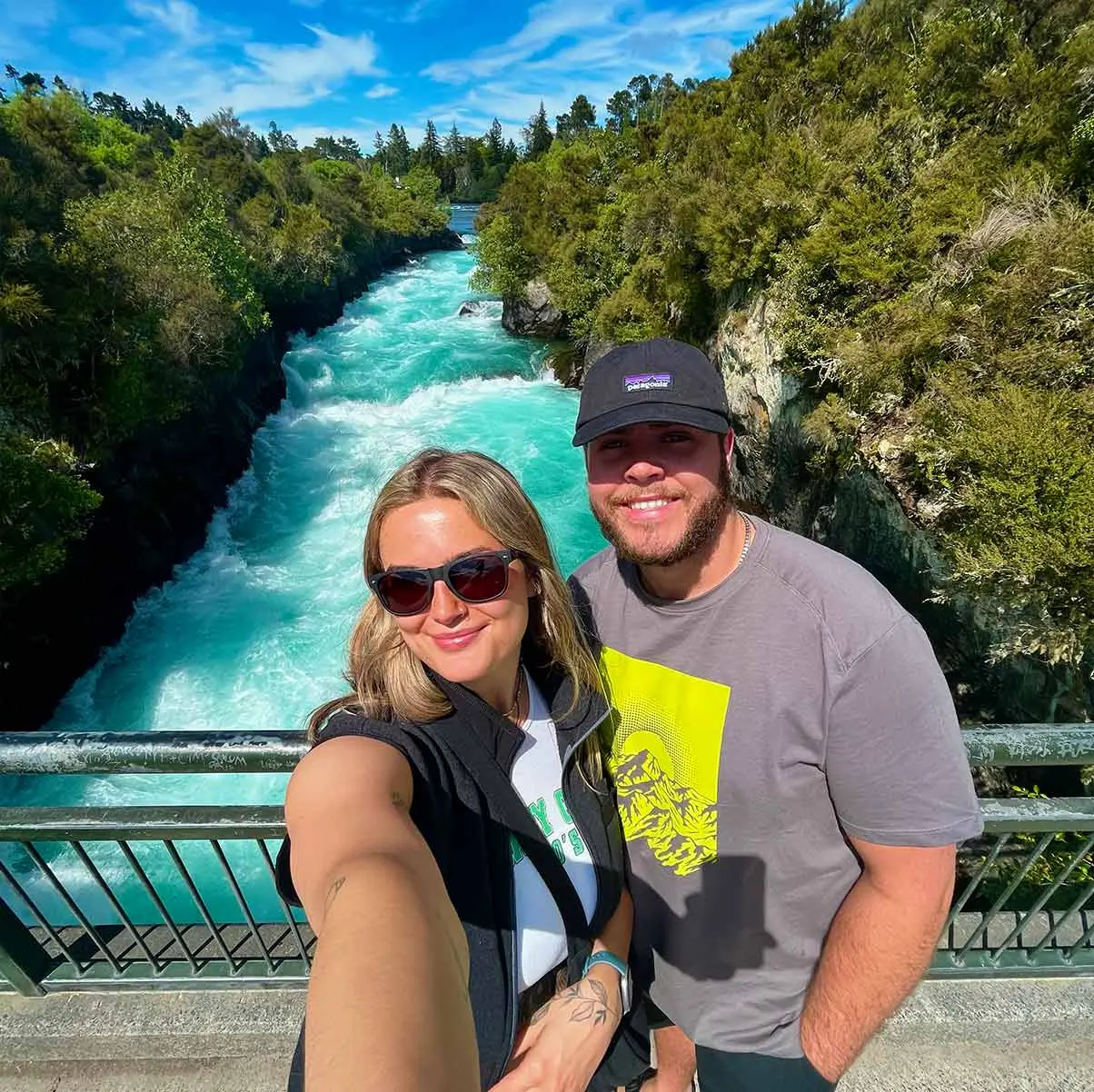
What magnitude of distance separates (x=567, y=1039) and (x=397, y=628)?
109 cm

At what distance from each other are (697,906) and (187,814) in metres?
1.62

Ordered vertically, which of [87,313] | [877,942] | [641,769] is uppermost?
[87,313]

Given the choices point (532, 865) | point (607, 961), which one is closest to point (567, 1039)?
point (607, 961)

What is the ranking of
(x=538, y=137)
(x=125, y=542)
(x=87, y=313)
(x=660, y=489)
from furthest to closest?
(x=538, y=137), (x=125, y=542), (x=87, y=313), (x=660, y=489)

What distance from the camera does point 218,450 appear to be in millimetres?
19000

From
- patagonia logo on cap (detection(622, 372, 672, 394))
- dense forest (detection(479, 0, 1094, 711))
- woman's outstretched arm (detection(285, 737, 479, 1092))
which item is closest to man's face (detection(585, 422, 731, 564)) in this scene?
patagonia logo on cap (detection(622, 372, 672, 394))

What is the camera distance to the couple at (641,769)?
4.22 ft

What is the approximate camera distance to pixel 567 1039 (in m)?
1.39

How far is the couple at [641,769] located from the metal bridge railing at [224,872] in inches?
18.2

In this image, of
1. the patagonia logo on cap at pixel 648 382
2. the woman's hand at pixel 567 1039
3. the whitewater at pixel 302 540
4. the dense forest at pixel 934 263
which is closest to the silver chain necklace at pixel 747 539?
the patagonia logo on cap at pixel 648 382

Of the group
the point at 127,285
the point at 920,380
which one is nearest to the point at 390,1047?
the point at 920,380

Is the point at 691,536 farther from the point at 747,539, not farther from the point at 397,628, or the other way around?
the point at 397,628

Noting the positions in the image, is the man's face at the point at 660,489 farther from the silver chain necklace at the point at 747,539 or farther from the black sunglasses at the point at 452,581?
the black sunglasses at the point at 452,581

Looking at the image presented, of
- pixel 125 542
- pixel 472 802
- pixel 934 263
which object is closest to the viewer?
pixel 472 802
